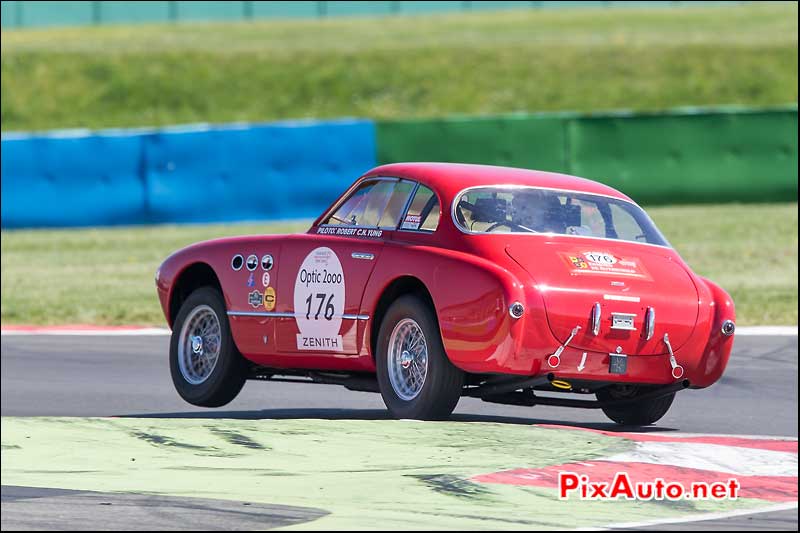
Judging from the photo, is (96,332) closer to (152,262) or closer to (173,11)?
(152,262)

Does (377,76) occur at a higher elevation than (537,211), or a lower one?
higher

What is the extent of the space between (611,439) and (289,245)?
2114 mm

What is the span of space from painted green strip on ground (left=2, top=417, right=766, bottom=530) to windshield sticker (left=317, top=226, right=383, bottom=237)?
40.8 inches

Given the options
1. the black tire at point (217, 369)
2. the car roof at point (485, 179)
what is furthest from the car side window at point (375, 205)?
the black tire at point (217, 369)

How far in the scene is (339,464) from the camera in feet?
23.8

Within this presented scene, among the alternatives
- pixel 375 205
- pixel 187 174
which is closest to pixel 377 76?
pixel 187 174

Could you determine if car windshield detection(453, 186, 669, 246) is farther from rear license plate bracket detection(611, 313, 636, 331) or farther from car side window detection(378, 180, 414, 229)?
rear license plate bracket detection(611, 313, 636, 331)

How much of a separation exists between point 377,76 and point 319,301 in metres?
30.3

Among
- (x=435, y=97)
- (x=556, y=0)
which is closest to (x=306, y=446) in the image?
(x=435, y=97)

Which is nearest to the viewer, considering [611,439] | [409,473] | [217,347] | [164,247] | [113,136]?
[409,473]

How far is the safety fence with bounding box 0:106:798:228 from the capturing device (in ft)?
82.3

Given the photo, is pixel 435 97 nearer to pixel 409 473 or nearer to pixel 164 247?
pixel 164 247

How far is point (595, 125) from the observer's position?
25.5 m

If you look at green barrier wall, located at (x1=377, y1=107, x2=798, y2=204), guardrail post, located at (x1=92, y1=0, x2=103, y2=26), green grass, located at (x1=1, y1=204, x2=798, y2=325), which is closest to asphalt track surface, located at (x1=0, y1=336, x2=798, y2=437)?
green grass, located at (x1=1, y1=204, x2=798, y2=325)
